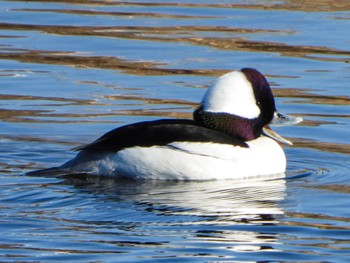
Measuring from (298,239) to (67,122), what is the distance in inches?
174

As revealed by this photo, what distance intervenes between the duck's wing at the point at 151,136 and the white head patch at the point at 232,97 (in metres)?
0.29

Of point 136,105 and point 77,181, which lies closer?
point 77,181

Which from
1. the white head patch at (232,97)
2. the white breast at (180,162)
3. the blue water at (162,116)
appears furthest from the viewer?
the white head patch at (232,97)

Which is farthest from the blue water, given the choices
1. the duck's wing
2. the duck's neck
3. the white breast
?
the duck's neck

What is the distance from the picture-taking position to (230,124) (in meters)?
11.4

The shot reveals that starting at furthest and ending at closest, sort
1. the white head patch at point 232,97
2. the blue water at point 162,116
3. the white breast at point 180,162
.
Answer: the white head patch at point 232,97
the white breast at point 180,162
the blue water at point 162,116

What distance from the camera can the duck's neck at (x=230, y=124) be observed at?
11.2 m

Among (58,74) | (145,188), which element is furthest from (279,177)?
(58,74)

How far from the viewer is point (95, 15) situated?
712 inches

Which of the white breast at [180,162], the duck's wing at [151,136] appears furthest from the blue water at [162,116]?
the duck's wing at [151,136]

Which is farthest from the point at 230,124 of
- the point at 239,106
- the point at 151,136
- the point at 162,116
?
the point at 162,116

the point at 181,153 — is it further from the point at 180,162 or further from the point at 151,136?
the point at 151,136

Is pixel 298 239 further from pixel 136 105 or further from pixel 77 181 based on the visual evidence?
pixel 136 105

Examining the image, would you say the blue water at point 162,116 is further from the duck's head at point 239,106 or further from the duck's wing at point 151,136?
the duck's head at point 239,106
